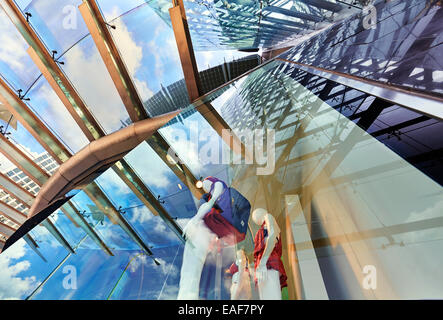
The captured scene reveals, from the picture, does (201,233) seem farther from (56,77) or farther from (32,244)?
(56,77)

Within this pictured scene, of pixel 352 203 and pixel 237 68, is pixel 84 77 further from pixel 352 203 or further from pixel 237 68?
pixel 352 203

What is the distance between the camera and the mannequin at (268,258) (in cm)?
127

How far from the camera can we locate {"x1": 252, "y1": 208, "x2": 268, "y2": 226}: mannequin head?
1731 millimetres

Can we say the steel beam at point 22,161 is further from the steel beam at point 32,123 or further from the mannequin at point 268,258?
→ the mannequin at point 268,258

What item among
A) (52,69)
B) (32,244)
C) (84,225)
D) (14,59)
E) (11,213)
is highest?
(14,59)

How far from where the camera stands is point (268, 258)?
1.46 metres

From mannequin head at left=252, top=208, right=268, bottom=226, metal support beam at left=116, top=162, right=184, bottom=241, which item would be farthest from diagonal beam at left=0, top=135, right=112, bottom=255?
mannequin head at left=252, top=208, right=268, bottom=226

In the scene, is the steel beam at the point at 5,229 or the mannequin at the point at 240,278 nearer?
the mannequin at the point at 240,278

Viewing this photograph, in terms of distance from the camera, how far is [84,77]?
8.20 metres

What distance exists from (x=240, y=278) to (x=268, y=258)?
0.25 metres

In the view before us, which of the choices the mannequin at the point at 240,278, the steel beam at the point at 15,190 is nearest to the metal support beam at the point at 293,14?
the mannequin at the point at 240,278

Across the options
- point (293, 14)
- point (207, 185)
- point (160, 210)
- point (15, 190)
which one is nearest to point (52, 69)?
point (160, 210)

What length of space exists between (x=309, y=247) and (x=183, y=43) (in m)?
7.01

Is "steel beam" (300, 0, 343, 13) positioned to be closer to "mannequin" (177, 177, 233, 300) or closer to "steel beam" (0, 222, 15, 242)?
"mannequin" (177, 177, 233, 300)
